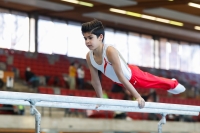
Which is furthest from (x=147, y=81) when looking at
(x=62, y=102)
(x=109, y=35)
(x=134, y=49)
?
(x=134, y=49)

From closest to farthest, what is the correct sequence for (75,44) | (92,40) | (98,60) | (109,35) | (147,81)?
(92,40) < (98,60) < (147,81) < (75,44) < (109,35)

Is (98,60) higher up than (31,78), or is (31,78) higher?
(98,60)

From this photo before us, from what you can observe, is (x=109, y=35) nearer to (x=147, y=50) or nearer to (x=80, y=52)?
(x=80, y=52)

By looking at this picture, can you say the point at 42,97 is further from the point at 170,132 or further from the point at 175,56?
the point at 175,56

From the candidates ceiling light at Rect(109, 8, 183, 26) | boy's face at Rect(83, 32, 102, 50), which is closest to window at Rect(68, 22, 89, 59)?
ceiling light at Rect(109, 8, 183, 26)

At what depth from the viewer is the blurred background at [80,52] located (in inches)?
673

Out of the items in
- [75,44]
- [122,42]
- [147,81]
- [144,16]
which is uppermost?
[144,16]

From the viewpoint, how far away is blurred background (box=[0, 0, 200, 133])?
673 inches

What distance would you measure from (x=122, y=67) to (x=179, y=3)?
15.0m

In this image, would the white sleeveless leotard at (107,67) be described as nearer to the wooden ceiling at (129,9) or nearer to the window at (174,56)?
the wooden ceiling at (129,9)

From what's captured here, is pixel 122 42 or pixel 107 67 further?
pixel 122 42

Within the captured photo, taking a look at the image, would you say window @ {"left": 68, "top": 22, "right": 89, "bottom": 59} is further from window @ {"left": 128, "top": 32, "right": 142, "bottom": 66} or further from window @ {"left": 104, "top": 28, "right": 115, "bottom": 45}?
window @ {"left": 128, "top": 32, "right": 142, "bottom": 66}

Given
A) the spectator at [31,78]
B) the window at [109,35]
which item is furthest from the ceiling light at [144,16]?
the spectator at [31,78]

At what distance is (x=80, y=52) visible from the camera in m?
25.4
